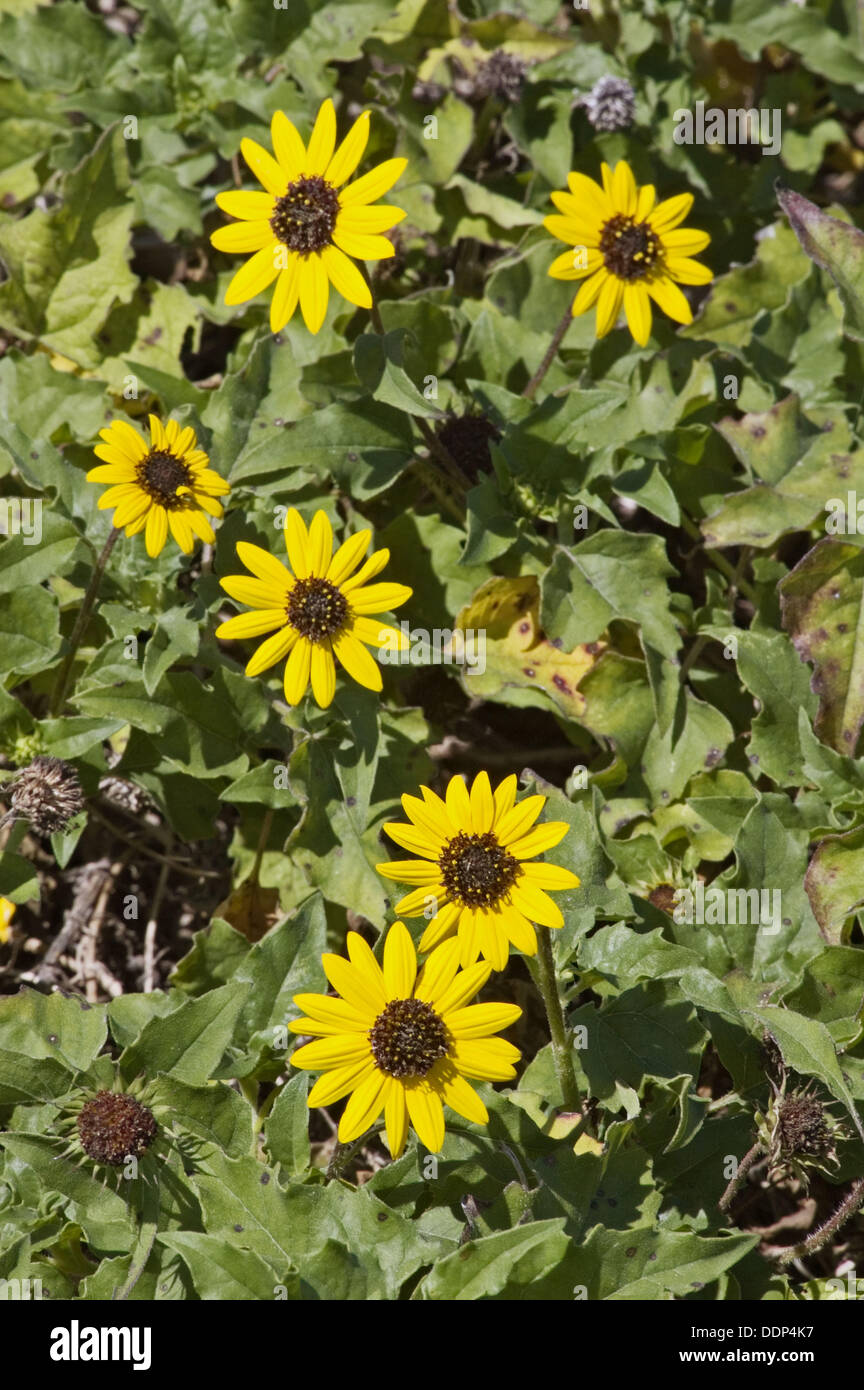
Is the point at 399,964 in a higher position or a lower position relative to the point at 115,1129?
higher

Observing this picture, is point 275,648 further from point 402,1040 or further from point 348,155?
point 348,155

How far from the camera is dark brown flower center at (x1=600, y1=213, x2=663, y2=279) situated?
4.22m

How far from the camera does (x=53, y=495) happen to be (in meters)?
4.61

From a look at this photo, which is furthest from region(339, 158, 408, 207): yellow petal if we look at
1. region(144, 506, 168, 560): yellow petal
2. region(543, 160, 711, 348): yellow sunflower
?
region(144, 506, 168, 560): yellow petal

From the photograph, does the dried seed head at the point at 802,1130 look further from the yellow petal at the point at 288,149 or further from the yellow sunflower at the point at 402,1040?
the yellow petal at the point at 288,149

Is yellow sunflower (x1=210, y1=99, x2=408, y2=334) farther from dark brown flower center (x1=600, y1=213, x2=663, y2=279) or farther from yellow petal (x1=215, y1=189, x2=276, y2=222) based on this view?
dark brown flower center (x1=600, y1=213, x2=663, y2=279)

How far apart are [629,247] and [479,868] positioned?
2.18m

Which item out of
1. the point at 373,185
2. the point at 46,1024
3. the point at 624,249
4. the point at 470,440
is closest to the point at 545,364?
the point at 470,440

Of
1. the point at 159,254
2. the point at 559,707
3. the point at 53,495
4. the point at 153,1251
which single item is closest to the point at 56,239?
the point at 159,254

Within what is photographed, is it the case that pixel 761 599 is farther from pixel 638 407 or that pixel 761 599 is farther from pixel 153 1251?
pixel 153 1251

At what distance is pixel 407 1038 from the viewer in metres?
3.17

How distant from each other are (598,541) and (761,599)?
0.78 meters

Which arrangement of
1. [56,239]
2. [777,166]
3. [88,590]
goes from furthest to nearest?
[777,166] < [56,239] < [88,590]

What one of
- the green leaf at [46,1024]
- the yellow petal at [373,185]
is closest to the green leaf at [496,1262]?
the green leaf at [46,1024]
